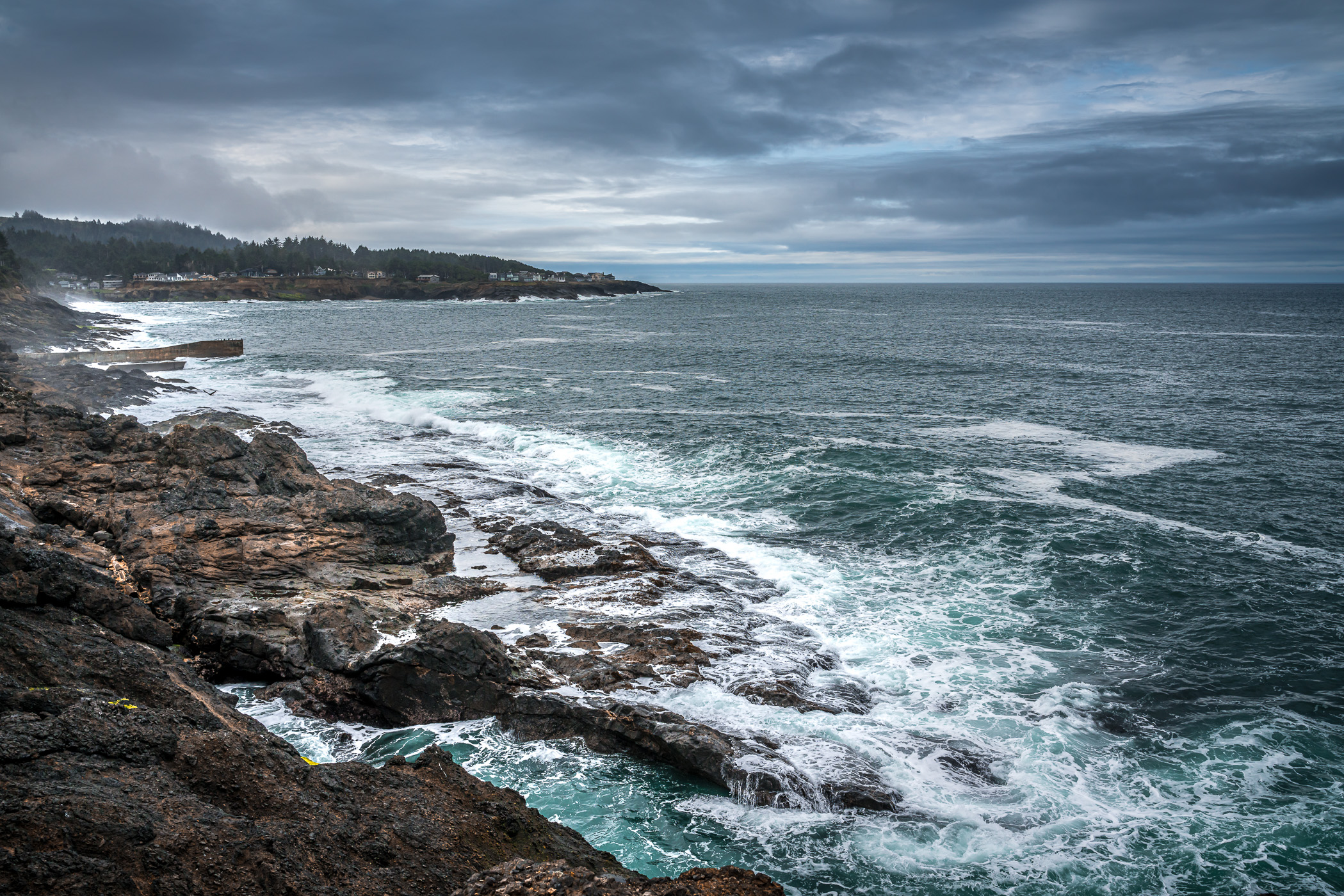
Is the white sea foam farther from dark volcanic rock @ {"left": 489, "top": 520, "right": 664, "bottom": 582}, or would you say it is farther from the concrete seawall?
the concrete seawall

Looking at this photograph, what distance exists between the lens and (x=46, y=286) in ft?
456

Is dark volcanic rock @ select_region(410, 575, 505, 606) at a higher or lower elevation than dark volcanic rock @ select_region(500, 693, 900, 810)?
higher

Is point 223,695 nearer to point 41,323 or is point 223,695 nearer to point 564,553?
point 564,553

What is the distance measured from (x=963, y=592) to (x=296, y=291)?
A: 194383 mm

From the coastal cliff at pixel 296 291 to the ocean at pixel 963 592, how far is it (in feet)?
419

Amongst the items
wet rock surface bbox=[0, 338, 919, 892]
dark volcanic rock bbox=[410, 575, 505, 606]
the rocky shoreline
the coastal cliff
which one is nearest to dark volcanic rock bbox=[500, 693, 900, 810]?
wet rock surface bbox=[0, 338, 919, 892]

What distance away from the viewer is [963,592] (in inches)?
730

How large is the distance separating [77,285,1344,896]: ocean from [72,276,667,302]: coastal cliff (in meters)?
128

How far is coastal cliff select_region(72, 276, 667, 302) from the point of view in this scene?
153 metres

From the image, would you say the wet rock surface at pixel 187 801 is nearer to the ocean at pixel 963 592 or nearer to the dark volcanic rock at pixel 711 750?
the ocean at pixel 963 592

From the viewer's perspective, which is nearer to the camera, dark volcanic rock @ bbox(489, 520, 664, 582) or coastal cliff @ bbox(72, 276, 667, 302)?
dark volcanic rock @ bbox(489, 520, 664, 582)

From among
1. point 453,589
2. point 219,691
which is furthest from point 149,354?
point 219,691

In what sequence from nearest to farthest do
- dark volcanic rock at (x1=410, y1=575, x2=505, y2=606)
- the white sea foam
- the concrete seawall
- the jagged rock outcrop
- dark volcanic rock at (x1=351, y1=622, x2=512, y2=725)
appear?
dark volcanic rock at (x1=351, y1=622, x2=512, y2=725)
the jagged rock outcrop
dark volcanic rock at (x1=410, y1=575, x2=505, y2=606)
the white sea foam
the concrete seawall

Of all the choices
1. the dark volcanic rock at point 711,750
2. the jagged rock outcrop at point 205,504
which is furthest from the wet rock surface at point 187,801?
the jagged rock outcrop at point 205,504
